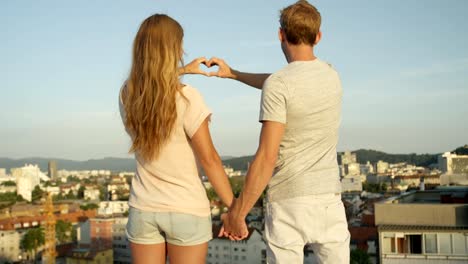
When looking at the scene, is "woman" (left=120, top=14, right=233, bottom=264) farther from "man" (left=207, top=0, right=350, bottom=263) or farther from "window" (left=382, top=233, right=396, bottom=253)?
"window" (left=382, top=233, right=396, bottom=253)

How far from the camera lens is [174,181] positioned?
211cm

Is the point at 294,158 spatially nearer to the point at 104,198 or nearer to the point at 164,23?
the point at 164,23

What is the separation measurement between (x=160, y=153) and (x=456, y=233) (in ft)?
22.2

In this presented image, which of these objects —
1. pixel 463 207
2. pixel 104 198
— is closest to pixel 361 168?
pixel 104 198

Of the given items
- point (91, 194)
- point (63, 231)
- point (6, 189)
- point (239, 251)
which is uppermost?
point (6, 189)

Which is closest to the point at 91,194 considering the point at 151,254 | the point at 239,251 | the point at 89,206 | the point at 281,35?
the point at 89,206

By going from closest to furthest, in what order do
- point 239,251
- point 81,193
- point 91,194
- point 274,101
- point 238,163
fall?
point 274,101, point 239,251, point 91,194, point 81,193, point 238,163

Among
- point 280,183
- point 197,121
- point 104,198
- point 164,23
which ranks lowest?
point 104,198

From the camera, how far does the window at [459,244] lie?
8078 millimetres

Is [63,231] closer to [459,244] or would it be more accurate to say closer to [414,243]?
[414,243]

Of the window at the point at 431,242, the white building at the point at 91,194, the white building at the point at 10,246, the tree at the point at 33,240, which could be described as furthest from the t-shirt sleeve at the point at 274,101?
the white building at the point at 91,194

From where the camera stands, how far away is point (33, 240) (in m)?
58.4

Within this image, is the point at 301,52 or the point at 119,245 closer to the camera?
the point at 301,52

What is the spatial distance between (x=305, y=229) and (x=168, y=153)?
19.2 inches
